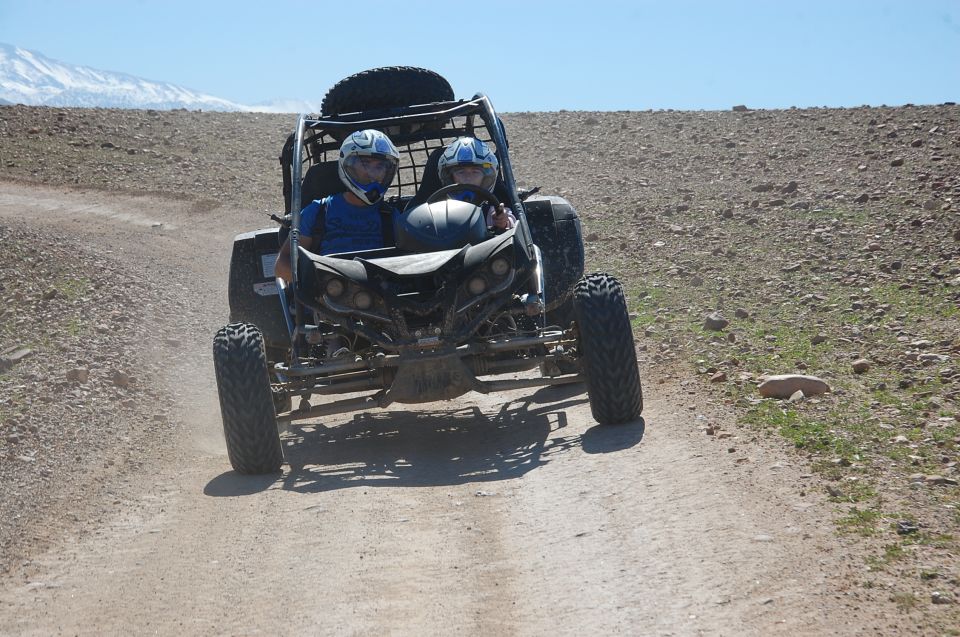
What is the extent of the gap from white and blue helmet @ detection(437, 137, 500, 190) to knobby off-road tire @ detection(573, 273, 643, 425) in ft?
5.81

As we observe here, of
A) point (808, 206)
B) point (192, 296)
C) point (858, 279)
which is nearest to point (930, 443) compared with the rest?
point (858, 279)

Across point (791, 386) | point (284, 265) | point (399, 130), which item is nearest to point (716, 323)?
point (791, 386)

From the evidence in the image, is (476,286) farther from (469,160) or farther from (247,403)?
(469,160)

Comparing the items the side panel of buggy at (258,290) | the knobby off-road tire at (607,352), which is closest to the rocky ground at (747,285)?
the knobby off-road tire at (607,352)

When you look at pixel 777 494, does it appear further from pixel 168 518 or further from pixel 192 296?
pixel 192 296

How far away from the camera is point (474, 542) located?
5.63 metres

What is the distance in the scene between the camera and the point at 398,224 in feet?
26.7

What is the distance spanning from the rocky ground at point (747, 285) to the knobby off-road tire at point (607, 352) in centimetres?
54

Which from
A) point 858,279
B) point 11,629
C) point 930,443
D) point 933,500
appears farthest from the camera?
point 858,279

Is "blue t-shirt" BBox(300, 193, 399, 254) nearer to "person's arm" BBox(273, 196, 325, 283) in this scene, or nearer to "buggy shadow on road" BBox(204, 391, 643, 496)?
"person's arm" BBox(273, 196, 325, 283)

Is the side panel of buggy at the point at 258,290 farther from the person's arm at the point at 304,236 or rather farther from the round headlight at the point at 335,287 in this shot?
the round headlight at the point at 335,287

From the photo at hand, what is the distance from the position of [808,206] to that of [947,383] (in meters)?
7.56

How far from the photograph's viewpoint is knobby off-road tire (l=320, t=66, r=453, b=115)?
34.6 ft

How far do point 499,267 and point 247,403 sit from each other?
5.57ft
